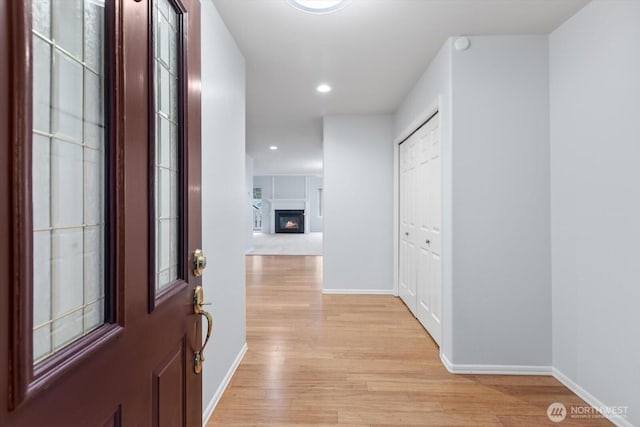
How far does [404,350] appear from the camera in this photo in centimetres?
264

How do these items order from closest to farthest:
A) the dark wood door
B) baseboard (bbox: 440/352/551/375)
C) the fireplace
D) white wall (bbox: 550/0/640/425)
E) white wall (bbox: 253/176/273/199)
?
the dark wood door < white wall (bbox: 550/0/640/425) < baseboard (bbox: 440/352/551/375) < white wall (bbox: 253/176/273/199) < the fireplace

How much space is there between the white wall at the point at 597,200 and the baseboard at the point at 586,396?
25 mm

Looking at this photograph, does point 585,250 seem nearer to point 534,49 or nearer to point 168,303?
point 534,49

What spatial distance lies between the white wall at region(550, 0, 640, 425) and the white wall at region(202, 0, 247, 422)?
2246mm

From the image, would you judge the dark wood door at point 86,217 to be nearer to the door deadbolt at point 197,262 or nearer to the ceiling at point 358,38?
the door deadbolt at point 197,262

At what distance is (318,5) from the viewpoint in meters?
1.83

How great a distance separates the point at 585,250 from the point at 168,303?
2325 mm

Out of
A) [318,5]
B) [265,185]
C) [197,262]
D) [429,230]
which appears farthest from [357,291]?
[265,185]

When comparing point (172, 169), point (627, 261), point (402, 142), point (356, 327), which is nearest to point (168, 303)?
point (172, 169)

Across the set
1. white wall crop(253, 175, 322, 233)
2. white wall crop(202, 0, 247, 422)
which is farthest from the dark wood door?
white wall crop(253, 175, 322, 233)

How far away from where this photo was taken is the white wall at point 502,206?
7.41 feet

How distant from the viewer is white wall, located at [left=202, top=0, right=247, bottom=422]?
1785mm
